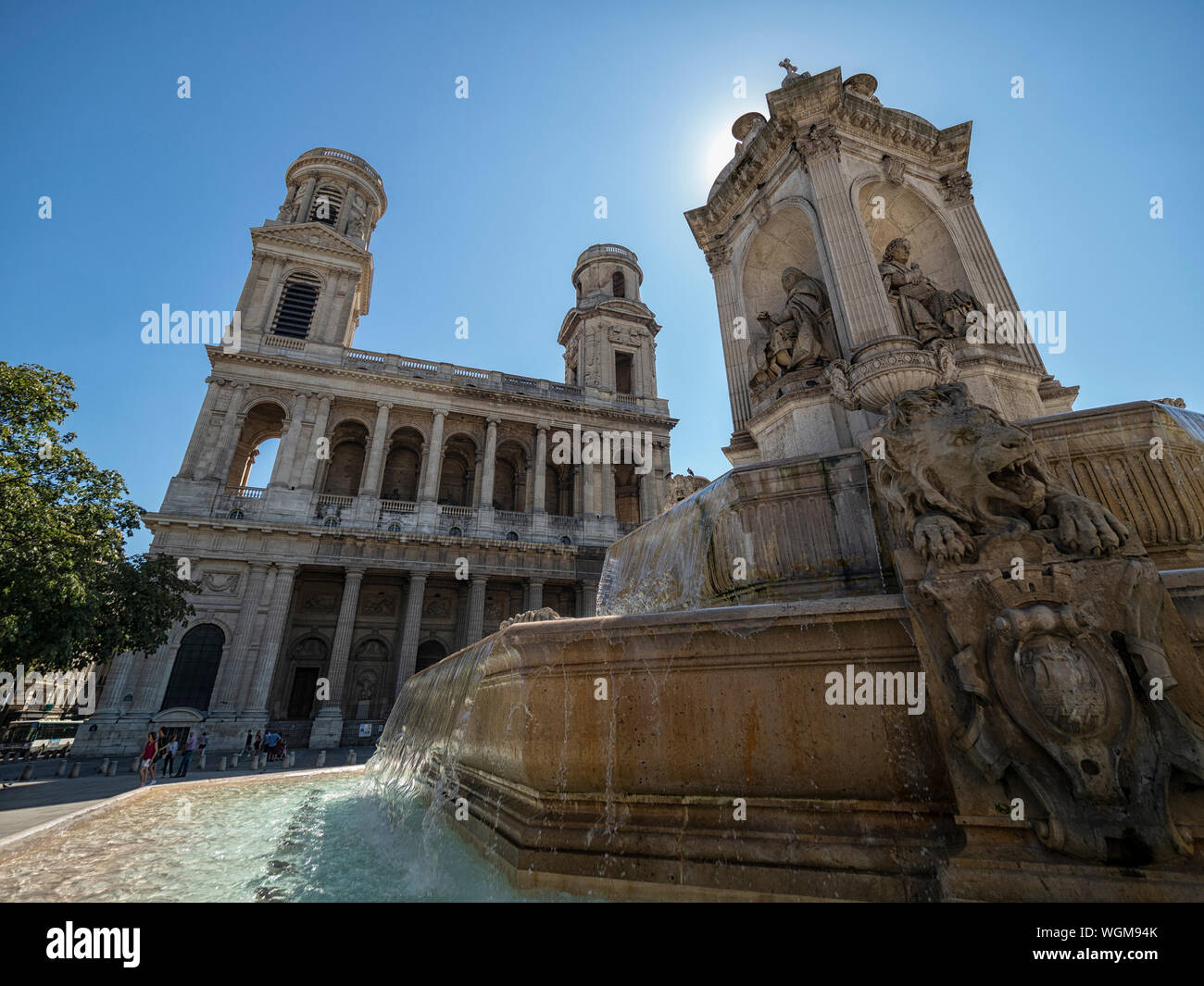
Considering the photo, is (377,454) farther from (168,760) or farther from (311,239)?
(168,760)

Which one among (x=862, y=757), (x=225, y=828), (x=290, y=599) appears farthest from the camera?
(x=290, y=599)

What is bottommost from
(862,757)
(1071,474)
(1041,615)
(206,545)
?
(862,757)

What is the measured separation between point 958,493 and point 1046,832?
49.8 inches

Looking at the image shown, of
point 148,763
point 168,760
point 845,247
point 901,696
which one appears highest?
point 845,247

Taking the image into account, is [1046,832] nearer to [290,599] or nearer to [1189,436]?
[1189,436]

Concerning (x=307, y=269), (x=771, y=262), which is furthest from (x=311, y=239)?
(x=771, y=262)

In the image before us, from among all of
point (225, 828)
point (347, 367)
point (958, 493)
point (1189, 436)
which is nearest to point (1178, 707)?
point (958, 493)

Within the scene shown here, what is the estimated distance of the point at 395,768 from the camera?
5.53 m

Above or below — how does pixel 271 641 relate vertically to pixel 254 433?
below

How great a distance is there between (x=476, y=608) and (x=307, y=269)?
19963mm

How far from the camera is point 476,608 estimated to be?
2366cm

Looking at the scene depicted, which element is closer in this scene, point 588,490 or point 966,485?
point 966,485

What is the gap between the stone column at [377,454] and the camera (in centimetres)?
2417

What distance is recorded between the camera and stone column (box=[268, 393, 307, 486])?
899 inches
